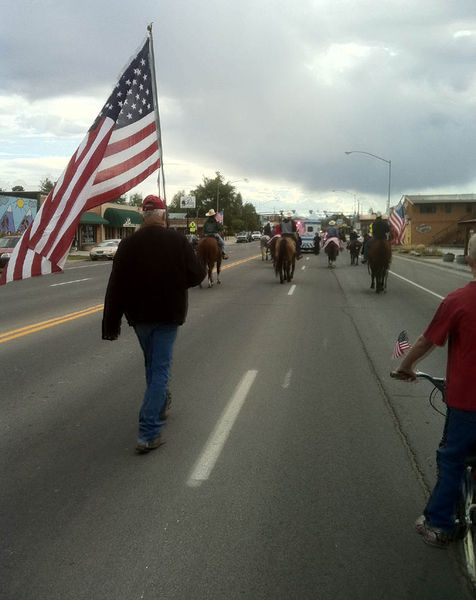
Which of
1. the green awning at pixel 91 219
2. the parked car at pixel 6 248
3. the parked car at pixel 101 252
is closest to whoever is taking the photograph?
the parked car at pixel 6 248

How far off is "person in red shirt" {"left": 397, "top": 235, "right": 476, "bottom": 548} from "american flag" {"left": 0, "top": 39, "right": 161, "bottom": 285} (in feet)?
12.4

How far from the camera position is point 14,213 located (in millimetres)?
44875

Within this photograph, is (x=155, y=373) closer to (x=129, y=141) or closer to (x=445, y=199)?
(x=129, y=141)

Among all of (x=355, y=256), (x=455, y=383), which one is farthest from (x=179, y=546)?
(x=355, y=256)

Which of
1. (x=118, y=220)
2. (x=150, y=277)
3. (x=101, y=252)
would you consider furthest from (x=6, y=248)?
(x=118, y=220)

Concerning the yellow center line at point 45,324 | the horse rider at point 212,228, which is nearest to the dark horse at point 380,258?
the horse rider at point 212,228

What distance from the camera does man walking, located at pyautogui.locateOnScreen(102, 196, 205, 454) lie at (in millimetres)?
5086

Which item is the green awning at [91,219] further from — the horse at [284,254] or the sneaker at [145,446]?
the sneaker at [145,446]

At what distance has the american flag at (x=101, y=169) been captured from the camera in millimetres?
5887

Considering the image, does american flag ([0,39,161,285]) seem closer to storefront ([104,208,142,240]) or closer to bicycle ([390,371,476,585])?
bicycle ([390,371,476,585])

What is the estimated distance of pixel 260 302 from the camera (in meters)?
15.4

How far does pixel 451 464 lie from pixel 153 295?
270 cm

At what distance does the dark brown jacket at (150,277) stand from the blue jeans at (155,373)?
0.29ft

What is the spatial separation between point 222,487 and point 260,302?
36.6 ft
